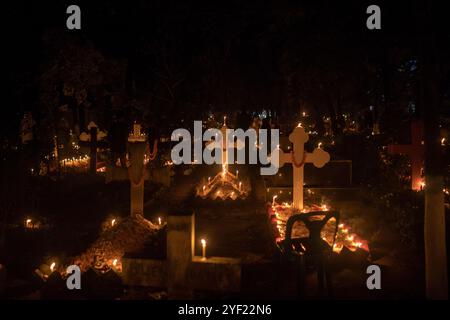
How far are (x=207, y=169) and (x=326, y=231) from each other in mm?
7682

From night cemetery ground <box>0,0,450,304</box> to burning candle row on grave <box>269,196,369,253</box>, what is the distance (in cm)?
6

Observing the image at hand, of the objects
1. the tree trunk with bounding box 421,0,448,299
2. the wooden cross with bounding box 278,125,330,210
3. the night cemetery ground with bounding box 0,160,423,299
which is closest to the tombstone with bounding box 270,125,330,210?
the wooden cross with bounding box 278,125,330,210

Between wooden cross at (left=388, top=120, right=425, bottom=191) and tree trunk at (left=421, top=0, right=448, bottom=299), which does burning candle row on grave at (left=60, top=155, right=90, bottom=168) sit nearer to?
wooden cross at (left=388, top=120, right=425, bottom=191)

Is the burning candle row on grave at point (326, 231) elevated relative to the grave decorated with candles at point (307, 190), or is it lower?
lower

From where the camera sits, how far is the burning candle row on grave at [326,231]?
7.38m

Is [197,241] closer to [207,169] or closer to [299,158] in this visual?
[299,158]

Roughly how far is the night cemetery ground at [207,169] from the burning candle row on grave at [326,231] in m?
0.06

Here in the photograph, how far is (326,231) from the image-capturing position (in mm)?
8156

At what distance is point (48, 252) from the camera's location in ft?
27.6

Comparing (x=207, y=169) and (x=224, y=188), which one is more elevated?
(x=207, y=169)

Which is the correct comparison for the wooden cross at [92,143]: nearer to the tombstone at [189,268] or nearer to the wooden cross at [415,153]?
the wooden cross at [415,153]

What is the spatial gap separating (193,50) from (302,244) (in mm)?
15867

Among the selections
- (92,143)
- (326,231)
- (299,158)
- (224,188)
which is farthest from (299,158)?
(92,143)

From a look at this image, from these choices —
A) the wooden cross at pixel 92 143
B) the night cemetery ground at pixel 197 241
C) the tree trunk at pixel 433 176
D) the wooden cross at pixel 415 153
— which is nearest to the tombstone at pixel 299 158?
the night cemetery ground at pixel 197 241
